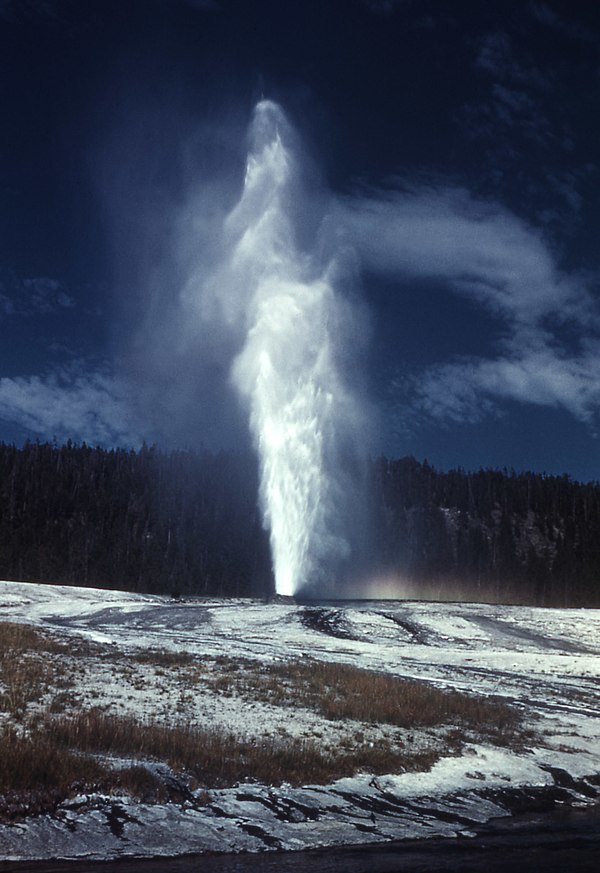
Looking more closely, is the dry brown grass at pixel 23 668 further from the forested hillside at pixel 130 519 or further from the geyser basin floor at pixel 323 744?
the forested hillside at pixel 130 519

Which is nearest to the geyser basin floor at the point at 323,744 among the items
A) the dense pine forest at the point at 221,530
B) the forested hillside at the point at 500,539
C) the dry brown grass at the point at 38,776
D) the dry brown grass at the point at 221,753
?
the dry brown grass at the point at 38,776

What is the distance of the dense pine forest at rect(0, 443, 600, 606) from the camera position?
13538 cm

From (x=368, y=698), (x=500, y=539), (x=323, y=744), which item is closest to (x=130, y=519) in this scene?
(x=500, y=539)

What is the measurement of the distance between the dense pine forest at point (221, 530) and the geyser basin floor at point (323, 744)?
234 feet

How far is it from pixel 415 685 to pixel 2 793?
16131 millimetres

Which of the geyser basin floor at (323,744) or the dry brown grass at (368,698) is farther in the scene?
the dry brown grass at (368,698)

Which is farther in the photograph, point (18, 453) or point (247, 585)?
point (18, 453)

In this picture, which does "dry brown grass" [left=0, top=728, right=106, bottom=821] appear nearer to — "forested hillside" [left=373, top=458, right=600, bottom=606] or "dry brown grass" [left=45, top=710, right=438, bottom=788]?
"dry brown grass" [left=45, top=710, right=438, bottom=788]

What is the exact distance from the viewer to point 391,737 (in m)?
16.7

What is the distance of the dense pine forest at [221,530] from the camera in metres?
135

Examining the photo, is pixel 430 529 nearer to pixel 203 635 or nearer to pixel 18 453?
pixel 18 453

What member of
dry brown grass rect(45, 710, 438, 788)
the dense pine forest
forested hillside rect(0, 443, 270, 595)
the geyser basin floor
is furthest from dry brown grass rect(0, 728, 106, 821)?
forested hillside rect(0, 443, 270, 595)

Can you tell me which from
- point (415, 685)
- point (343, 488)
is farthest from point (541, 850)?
point (343, 488)

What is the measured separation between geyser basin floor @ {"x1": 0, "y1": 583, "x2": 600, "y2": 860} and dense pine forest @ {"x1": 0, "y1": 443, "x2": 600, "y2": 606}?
7134cm
